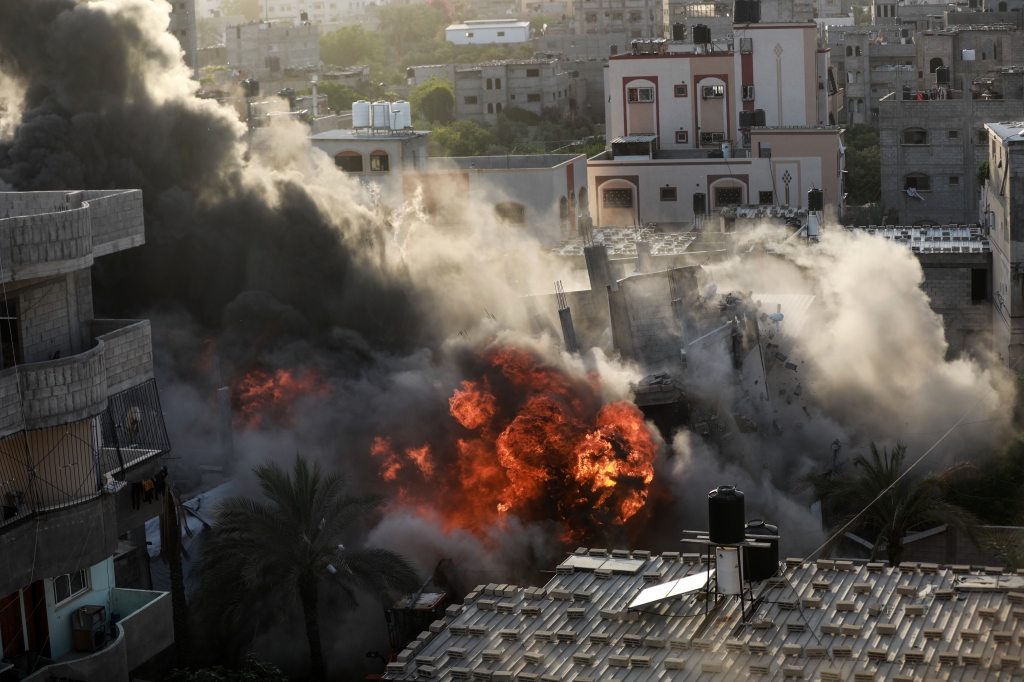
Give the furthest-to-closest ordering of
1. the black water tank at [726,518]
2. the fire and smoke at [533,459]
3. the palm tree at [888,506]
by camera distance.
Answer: the fire and smoke at [533,459] < the palm tree at [888,506] < the black water tank at [726,518]

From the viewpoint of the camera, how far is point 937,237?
4678 centimetres

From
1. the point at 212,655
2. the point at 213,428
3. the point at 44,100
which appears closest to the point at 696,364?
the point at 213,428

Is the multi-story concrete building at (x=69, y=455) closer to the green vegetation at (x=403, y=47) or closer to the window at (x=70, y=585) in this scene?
the window at (x=70, y=585)

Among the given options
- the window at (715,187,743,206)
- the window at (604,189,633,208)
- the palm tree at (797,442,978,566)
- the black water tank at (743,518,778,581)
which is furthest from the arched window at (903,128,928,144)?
the black water tank at (743,518,778,581)

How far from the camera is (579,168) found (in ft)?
194

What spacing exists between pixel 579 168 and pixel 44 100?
26.0 m

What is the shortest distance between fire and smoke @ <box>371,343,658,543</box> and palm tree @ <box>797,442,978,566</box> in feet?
13.7

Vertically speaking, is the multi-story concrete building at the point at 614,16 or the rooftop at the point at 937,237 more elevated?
the multi-story concrete building at the point at 614,16

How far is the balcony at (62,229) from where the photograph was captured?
17.9 m

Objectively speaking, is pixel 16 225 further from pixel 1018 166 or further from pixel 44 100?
pixel 1018 166

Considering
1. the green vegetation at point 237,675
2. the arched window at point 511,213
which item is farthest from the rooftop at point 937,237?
the green vegetation at point 237,675

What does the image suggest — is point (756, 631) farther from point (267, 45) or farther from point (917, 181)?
point (267, 45)

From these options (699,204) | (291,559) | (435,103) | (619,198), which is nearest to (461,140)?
(435,103)

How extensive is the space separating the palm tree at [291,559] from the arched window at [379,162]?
32.7 m
